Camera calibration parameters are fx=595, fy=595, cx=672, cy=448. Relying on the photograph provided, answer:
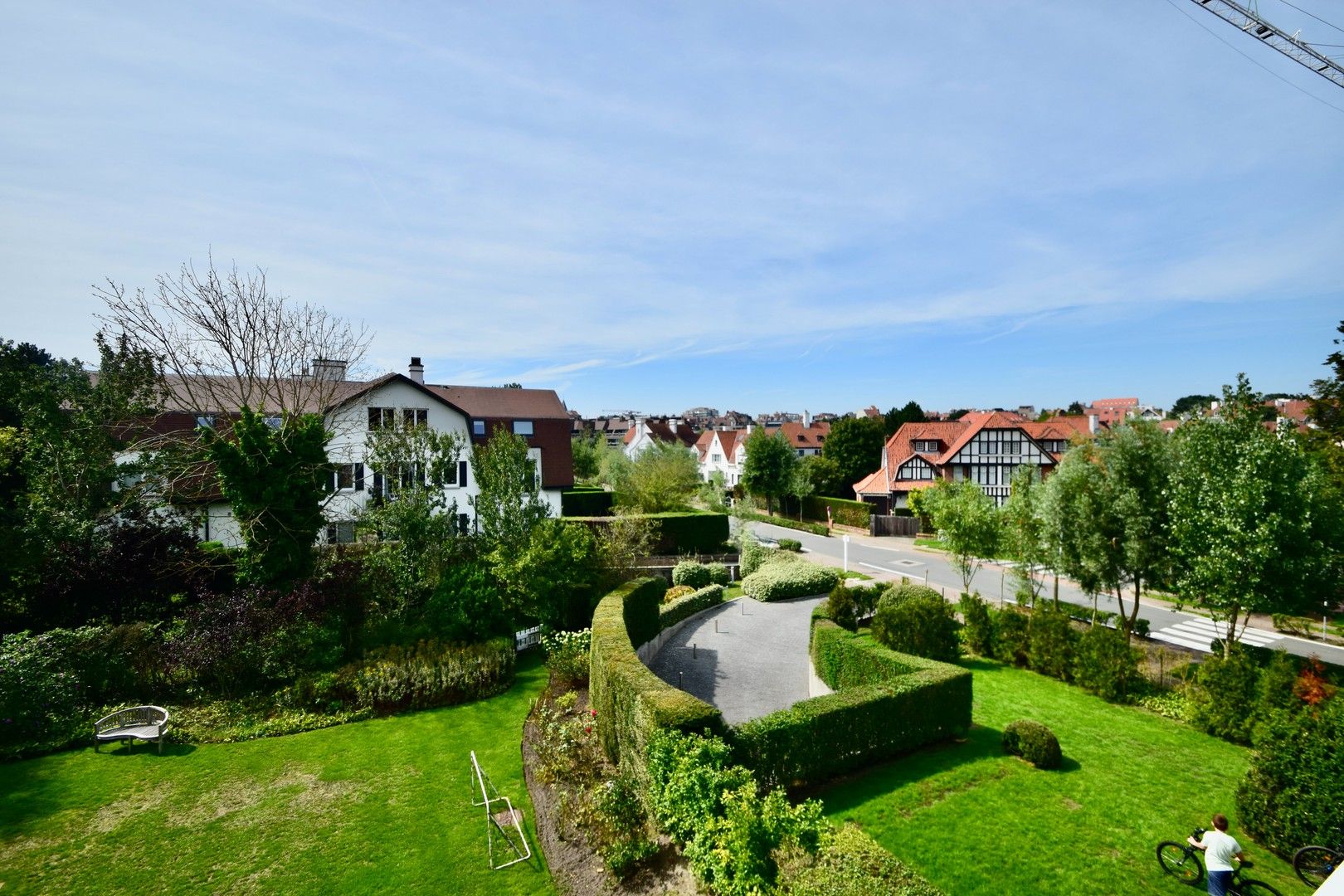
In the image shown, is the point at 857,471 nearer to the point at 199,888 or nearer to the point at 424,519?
the point at 424,519

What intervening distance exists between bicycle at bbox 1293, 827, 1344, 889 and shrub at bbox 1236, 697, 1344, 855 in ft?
1.19

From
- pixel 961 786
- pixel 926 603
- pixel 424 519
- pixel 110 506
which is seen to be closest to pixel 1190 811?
pixel 961 786

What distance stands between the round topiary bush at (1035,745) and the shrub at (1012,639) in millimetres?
7490

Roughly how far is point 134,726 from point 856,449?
58233 millimetres

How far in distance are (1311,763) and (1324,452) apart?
22.7 m

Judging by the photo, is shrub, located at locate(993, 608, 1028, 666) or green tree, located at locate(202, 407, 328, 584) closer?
green tree, located at locate(202, 407, 328, 584)

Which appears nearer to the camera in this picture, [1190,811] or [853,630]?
[1190,811]

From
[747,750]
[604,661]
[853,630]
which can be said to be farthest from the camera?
[853,630]

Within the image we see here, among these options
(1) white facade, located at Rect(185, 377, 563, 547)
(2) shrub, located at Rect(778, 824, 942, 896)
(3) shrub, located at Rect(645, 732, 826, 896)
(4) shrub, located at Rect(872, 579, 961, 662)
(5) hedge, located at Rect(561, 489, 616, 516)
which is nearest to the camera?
(2) shrub, located at Rect(778, 824, 942, 896)

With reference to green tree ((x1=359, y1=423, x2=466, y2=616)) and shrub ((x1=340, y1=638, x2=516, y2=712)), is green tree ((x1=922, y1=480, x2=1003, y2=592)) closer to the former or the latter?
shrub ((x1=340, y1=638, x2=516, y2=712))

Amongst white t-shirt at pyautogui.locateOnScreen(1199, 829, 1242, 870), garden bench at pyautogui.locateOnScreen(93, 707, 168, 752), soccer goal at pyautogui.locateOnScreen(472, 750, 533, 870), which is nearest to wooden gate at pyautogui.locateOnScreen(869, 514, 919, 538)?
white t-shirt at pyautogui.locateOnScreen(1199, 829, 1242, 870)

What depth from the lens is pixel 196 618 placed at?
1698cm

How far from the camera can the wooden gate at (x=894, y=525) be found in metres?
47.8

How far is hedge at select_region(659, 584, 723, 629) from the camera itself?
929 inches
